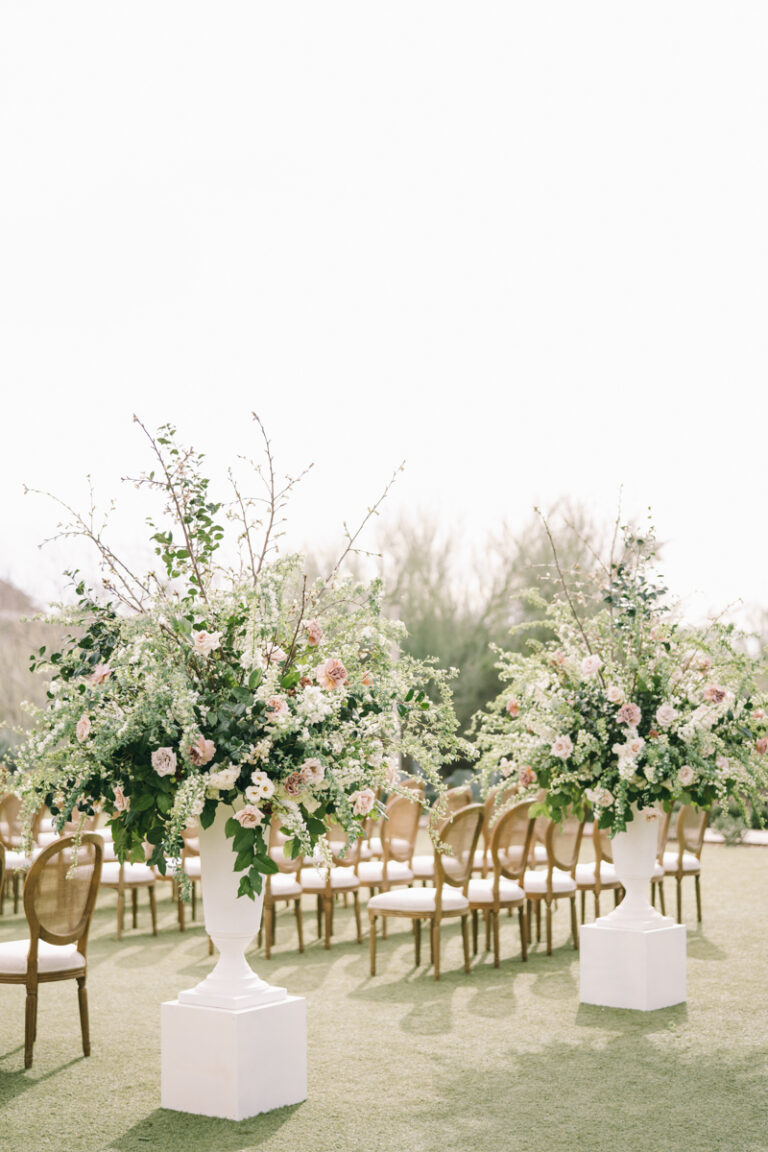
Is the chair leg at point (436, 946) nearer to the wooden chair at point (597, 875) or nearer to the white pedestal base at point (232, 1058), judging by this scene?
the wooden chair at point (597, 875)

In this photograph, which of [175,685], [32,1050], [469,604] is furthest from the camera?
[469,604]

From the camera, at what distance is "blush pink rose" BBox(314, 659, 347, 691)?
195 inches

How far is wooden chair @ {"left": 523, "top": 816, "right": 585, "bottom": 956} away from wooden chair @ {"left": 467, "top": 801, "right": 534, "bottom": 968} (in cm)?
15

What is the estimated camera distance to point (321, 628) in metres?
5.21

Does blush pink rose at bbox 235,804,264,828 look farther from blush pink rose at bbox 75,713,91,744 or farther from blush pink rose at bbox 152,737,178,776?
blush pink rose at bbox 75,713,91,744

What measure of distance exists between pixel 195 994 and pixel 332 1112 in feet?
2.36

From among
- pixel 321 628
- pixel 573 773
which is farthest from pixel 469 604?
pixel 321 628

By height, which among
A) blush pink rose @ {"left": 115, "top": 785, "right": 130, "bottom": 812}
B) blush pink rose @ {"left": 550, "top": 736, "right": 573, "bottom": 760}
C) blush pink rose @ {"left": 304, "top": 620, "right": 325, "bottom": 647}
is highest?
blush pink rose @ {"left": 304, "top": 620, "right": 325, "bottom": 647}

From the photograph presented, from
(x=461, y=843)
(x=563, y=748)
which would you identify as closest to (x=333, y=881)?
(x=461, y=843)

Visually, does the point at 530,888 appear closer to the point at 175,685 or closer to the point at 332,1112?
the point at 332,1112

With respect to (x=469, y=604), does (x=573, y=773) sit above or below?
below

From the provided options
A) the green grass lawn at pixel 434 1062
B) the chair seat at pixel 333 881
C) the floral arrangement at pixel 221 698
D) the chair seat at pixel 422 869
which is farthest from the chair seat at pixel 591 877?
the floral arrangement at pixel 221 698

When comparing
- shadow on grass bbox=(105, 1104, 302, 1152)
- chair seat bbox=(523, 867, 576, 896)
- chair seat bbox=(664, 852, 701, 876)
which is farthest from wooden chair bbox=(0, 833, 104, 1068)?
chair seat bbox=(664, 852, 701, 876)

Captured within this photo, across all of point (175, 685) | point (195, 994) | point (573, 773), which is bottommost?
point (195, 994)
